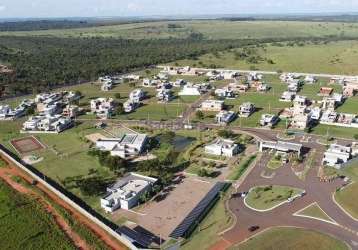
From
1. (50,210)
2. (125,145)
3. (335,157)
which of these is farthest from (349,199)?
(50,210)

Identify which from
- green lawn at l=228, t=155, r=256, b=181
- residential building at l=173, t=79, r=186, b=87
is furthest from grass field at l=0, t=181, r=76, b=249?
residential building at l=173, t=79, r=186, b=87

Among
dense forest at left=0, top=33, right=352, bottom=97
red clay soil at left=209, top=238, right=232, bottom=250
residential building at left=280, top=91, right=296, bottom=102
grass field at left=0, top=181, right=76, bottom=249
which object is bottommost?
dense forest at left=0, top=33, right=352, bottom=97

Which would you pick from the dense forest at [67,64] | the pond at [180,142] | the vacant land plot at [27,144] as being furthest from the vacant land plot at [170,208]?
the dense forest at [67,64]

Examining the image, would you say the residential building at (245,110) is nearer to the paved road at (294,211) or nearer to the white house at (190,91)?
the white house at (190,91)

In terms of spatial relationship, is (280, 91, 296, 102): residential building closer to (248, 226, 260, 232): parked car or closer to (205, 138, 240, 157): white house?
(205, 138, 240, 157): white house

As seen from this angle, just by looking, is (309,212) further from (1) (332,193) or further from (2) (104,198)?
(2) (104,198)

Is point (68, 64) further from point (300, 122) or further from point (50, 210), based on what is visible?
point (50, 210)

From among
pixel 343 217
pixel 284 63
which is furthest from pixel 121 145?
pixel 284 63
